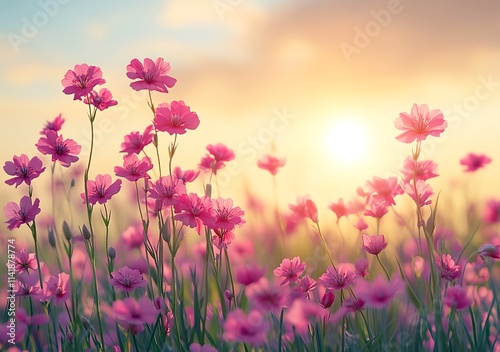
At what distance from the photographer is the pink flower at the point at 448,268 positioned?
5.39ft

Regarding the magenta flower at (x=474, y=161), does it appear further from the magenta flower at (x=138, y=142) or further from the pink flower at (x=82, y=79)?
the pink flower at (x=82, y=79)

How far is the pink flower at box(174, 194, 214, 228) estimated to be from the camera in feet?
5.27

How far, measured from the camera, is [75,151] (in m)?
1.78

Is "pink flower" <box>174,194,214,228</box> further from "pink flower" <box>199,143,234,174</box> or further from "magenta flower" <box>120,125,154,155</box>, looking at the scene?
"pink flower" <box>199,143,234,174</box>

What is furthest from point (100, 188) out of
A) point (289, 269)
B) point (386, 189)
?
point (386, 189)

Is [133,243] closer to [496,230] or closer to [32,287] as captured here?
[32,287]

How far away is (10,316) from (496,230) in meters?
2.28

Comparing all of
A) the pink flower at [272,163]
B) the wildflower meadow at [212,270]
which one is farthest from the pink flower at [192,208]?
the pink flower at [272,163]

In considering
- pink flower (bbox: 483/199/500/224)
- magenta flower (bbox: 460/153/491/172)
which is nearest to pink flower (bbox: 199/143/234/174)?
magenta flower (bbox: 460/153/491/172)

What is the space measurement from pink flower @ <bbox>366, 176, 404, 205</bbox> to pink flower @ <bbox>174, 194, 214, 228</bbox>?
50 cm

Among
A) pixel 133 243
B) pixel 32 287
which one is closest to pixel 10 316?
pixel 32 287

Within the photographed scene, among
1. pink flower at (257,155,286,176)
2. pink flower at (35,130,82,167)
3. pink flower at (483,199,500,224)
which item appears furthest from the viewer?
pink flower at (483,199,500,224)

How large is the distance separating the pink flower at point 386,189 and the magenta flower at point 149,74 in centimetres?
66

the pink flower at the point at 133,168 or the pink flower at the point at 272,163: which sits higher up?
the pink flower at the point at 272,163
